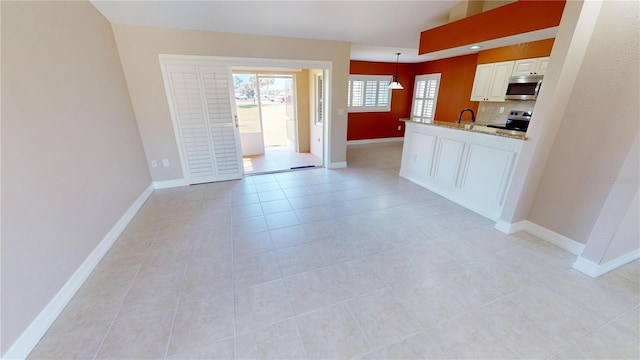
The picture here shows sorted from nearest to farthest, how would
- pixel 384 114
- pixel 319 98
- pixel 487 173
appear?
1. pixel 487 173
2. pixel 319 98
3. pixel 384 114

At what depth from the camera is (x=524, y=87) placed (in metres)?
4.20

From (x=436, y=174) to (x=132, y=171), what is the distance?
4.32 meters

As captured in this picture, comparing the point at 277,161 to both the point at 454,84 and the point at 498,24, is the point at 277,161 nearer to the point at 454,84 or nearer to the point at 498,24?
the point at 498,24

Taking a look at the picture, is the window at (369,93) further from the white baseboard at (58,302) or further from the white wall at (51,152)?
the white baseboard at (58,302)

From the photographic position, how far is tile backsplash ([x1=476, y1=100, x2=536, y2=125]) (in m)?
4.49

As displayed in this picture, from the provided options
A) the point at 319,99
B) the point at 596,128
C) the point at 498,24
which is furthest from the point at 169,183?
the point at 596,128

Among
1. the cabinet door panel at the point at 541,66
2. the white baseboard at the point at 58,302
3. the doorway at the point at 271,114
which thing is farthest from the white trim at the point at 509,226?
the white baseboard at the point at 58,302

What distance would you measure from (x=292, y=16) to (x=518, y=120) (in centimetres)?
443

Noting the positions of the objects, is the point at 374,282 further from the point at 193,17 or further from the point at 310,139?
the point at 310,139

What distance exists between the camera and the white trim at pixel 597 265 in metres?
2.01

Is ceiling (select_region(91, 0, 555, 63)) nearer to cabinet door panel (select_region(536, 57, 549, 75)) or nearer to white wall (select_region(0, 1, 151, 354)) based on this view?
white wall (select_region(0, 1, 151, 354))

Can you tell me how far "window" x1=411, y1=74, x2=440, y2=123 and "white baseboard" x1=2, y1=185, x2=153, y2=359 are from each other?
22.5ft

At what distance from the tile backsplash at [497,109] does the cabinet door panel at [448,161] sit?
234 cm

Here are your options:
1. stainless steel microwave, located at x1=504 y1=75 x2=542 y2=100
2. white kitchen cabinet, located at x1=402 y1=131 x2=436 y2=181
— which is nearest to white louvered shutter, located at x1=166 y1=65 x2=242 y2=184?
white kitchen cabinet, located at x1=402 y1=131 x2=436 y2=181
